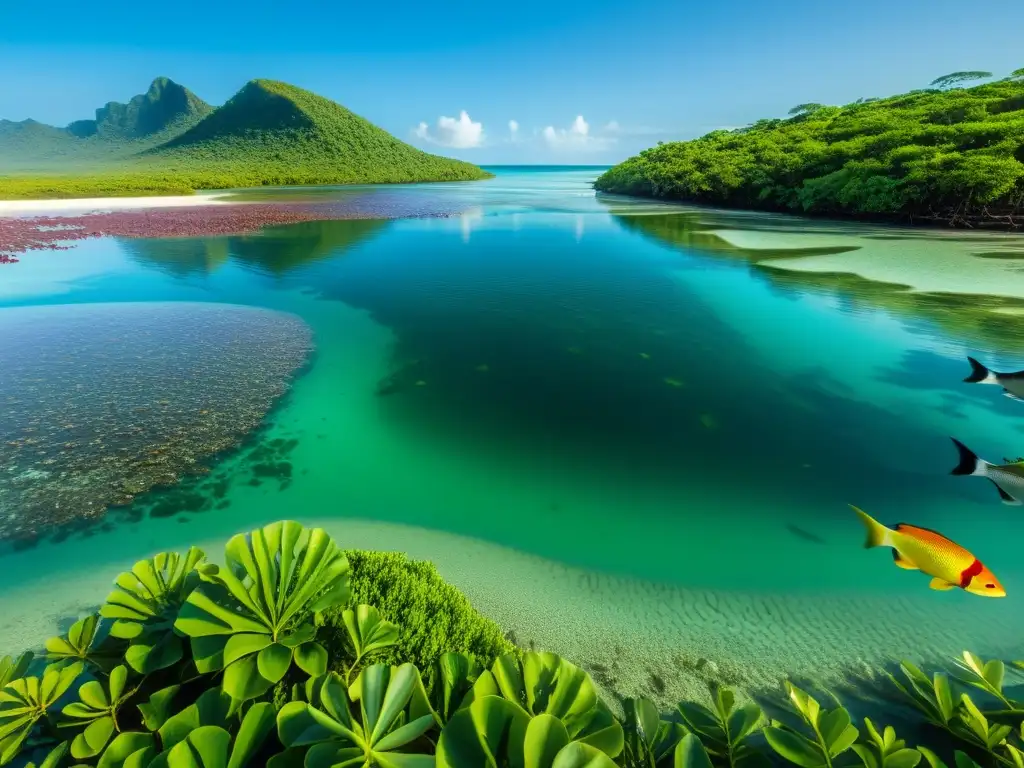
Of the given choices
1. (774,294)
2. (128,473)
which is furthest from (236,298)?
(774,294)

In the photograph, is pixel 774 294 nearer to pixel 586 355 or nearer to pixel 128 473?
pixel 586 355

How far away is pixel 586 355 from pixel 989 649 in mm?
8166

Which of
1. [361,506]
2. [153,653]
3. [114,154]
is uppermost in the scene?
[114,154]

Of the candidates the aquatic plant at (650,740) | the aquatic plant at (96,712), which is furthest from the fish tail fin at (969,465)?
the aquatic plant at (96,712)

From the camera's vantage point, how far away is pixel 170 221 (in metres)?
32.1

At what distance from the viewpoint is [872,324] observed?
Answer: 42.4 feet

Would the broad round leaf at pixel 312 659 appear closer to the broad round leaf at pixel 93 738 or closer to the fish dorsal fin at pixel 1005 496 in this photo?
the broad round leaf at pixel 93 738

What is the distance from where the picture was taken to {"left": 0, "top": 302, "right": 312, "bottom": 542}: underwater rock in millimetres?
6391

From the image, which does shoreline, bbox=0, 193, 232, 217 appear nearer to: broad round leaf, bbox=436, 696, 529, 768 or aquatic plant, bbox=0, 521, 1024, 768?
aquatic plant, bbox=0, 521, 1024, 768

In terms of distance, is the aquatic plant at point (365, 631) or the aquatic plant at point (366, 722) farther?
the aquatic plant at point (365, 631)

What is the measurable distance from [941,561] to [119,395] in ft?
38.5

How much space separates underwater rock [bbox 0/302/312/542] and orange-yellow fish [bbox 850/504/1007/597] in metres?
8.09

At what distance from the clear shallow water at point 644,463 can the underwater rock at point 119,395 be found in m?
0.61

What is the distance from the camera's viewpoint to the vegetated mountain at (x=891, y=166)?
26.2 meters
